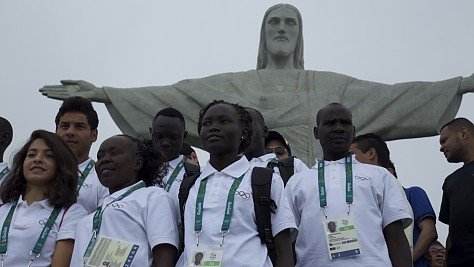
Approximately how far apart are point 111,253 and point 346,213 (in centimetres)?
150

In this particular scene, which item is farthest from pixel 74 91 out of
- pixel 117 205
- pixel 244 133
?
pixel 117 205

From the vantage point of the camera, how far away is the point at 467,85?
12.4 m

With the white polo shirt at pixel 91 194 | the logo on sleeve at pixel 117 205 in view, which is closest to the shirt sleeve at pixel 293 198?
the logo on sleeve at pixel 117 205

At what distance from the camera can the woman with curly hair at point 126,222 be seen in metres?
5.21

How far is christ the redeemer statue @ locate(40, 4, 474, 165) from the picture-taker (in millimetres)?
12273

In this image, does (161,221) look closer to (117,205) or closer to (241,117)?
(117,205)

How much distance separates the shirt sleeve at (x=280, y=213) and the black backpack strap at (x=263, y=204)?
Answer: 0.03 meters

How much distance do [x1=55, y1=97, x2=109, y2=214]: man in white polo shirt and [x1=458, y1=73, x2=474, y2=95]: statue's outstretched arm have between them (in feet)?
22.7

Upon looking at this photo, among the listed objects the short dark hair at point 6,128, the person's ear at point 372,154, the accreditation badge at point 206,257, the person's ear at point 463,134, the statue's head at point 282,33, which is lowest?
the accreditation badge at point 206,257

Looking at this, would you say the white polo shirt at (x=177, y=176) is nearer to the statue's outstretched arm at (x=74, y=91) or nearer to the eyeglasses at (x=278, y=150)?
the eyeglasses at (x=278, y=150)

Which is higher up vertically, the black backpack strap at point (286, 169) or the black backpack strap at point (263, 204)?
the black backpack strap at point (286, 169)

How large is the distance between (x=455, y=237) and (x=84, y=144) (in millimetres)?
2829

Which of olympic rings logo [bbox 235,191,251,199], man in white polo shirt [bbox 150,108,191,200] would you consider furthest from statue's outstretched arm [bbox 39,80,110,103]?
olympic rings logo [bbox 235,191,251,199]

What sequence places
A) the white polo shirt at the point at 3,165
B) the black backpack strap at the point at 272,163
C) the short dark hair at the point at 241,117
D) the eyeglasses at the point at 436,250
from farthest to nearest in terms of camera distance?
the eyeglasses at the point at 436,250
the white polo shirt at the point at 3,165
the black backpack strap at the point at 272,163
the short dark hair at the point at 241,117
